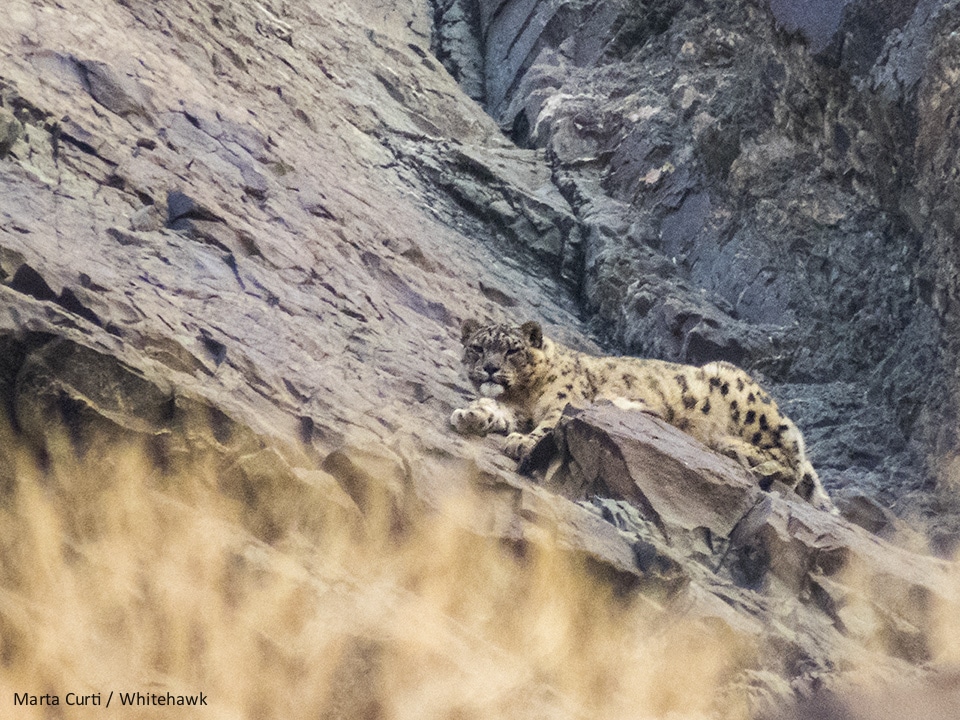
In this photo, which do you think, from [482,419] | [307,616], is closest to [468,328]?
[482,419]

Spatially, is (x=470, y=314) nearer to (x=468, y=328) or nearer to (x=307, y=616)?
(x=468, y=328)

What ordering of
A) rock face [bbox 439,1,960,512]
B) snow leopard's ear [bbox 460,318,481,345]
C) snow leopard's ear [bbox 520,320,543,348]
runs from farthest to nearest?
rock face [bbox 439,1,960,512], snow leopard's ear [bbox 460,318,481,345], snow leopard's ear [bbox 520,320,543,348]

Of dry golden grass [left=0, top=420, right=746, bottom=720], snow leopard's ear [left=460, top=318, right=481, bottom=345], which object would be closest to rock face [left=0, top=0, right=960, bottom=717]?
dry golden grass [left=0, top=420, right=746, bottom=720]

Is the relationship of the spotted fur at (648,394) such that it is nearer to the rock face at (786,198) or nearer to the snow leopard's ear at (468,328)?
the snow leopard's ear at (468,328)

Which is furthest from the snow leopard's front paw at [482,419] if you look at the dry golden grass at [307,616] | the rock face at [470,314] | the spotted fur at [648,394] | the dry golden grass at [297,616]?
the dry golden grass at [307,616]

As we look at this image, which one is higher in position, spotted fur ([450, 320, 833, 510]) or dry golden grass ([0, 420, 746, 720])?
spotted fur ([450, 320, 833, 510])

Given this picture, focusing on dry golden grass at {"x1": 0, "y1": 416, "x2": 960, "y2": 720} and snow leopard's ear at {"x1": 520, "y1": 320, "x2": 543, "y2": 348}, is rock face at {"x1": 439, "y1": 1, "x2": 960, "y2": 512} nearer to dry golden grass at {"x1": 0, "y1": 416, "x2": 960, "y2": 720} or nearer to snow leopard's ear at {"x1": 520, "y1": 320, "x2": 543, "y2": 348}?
snow leopard's ear at {"x1": 520, "y1": 320, "x2": 543, "y2": 348}

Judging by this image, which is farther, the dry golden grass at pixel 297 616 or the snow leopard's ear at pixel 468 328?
the snow leopard's ear at pixel 468 328
